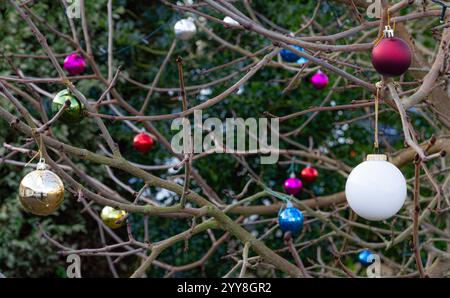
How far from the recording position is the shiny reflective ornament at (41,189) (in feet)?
5.92

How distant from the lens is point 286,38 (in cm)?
164

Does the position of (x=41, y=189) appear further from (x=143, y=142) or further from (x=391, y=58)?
(x=143, y=142)

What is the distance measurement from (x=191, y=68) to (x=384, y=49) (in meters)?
2.83

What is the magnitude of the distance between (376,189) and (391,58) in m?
0.29

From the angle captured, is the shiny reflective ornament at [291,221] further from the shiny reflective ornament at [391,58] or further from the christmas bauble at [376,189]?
the shiny reflective ornament at [391,58]

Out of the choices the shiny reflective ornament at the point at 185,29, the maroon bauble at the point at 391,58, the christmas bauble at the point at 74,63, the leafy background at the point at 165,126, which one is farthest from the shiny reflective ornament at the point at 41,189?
the leafy background at the point at 165,126

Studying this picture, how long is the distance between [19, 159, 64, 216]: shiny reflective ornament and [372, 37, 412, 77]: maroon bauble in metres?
0.86

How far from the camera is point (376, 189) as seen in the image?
5.16 feet

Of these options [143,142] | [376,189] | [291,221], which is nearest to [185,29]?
[143,142]

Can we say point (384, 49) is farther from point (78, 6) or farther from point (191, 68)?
point (191, 68)

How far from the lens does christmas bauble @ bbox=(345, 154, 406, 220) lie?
158cm

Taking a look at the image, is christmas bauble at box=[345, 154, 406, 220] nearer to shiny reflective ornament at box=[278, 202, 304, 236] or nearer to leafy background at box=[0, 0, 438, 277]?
shiny reflective ornament at box=[278, 202, 304, 236]

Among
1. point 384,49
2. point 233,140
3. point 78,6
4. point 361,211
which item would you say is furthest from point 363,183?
point 233,140
